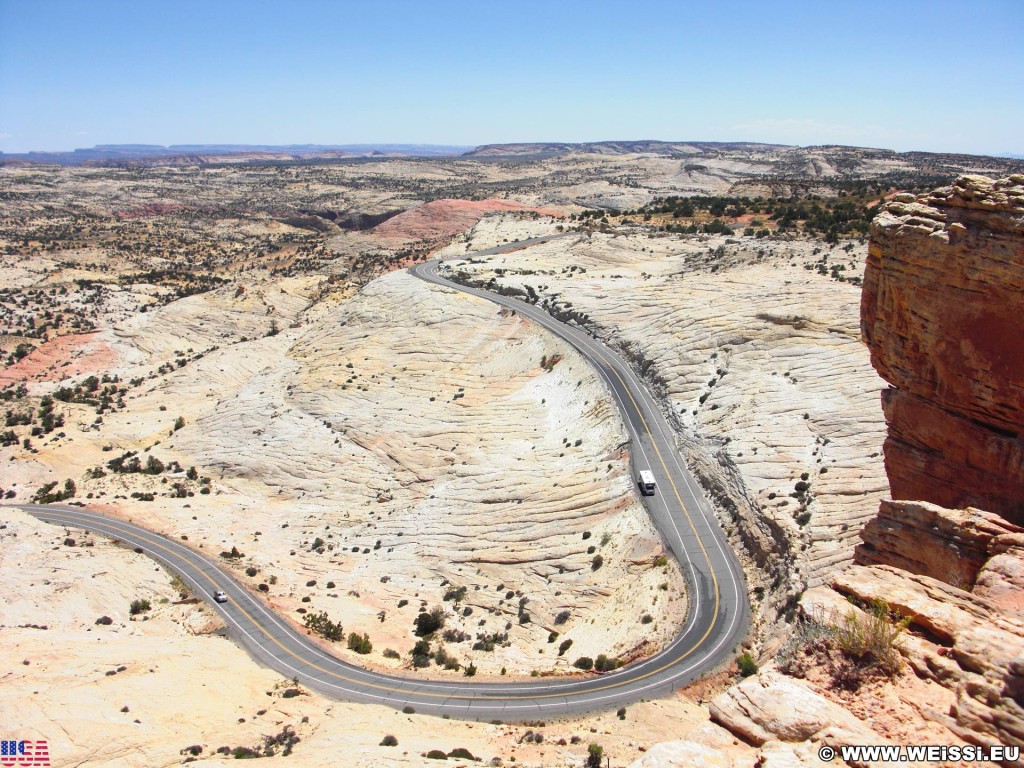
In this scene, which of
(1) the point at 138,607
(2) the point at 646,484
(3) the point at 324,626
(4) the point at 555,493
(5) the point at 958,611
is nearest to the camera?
(5) the point at 958,611

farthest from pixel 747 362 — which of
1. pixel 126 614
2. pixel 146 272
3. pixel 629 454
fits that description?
pixel 146 272

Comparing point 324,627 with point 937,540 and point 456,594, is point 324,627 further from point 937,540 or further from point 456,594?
point 937,540

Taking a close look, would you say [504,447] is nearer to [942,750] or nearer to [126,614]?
[126,614]

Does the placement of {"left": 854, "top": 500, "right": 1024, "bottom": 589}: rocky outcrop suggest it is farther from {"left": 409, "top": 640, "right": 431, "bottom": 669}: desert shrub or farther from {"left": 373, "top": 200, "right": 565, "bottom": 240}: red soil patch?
{"left": 373, "top": 200, "right": 565, "bottom": 240}: red soil patch

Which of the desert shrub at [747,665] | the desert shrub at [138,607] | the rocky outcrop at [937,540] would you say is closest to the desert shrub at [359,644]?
the desert shrub at [138,607]

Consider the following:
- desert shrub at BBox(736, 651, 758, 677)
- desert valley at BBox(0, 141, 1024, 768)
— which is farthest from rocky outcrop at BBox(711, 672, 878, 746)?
desert shrub at BBox(736, 651, 758, 677)

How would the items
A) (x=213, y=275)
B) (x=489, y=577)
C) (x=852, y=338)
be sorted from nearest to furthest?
(x=489, y=577) → (x=852, y=338) → (x=213, y=275)

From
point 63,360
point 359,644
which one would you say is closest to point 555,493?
point 359,644
